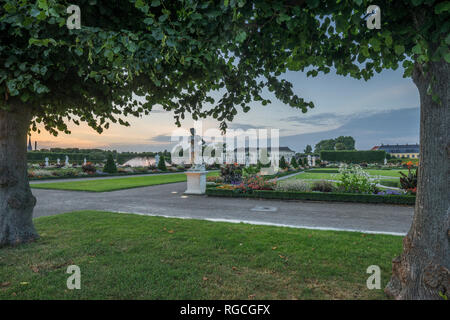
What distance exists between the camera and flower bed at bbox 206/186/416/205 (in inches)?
347

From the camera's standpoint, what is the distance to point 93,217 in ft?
22.2

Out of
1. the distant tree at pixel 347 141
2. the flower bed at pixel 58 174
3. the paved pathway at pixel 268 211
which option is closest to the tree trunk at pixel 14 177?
the paved pathway at pixel 268 211

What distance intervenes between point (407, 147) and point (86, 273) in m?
113

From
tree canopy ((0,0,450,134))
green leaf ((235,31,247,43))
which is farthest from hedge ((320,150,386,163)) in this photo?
green leaf ((235,31,247,43))

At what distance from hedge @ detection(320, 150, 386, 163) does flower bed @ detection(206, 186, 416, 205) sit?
138 feet

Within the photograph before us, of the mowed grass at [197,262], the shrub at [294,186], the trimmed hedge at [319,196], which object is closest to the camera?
the mowed grass at [197,262]

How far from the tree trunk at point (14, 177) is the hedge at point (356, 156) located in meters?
50.5

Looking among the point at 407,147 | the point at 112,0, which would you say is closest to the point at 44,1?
the point at 112,0

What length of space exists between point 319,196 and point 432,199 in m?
7.40

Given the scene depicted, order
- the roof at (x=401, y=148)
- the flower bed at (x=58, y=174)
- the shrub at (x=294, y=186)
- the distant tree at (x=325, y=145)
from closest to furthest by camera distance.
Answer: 1. the shrub at (x=294, y=186)
2. the flower bed at (x=58, y=174)
3. the roof at (x=401, y=148)
4. the distant tree at (x=325, y=145)

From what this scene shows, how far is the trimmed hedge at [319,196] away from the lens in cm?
880

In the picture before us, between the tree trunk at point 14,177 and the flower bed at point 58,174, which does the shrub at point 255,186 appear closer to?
the tree trunk at point 14,177

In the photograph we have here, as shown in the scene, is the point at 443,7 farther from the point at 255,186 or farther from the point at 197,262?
the point at 255,186

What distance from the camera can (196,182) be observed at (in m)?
12.0
